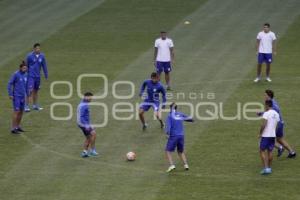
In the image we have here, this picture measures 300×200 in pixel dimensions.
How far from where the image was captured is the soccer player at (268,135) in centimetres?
2302

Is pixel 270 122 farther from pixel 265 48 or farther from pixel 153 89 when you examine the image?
pixel 265 48

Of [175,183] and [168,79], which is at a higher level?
[168,79]

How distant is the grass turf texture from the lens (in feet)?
73.6

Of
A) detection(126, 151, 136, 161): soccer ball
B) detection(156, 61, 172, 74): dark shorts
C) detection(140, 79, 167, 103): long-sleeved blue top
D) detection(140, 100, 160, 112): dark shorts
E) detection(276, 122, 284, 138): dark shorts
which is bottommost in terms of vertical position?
detection(126, 151, 136, 161): soccer ball

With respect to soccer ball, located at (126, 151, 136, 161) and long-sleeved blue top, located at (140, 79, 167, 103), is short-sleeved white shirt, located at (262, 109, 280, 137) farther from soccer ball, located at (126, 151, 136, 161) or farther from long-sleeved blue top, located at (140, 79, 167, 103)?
long-sleeved blue top, located at (140, 79, 167, 103)

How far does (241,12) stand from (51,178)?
77.8 feet

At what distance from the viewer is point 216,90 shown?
3200cm

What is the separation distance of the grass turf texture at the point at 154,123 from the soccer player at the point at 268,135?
40 centimetres

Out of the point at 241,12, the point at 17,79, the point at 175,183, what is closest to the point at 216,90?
the point at 17,79

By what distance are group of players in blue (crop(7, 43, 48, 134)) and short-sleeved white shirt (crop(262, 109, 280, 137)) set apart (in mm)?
8339

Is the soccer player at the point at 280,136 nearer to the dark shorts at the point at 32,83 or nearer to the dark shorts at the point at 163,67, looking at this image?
the dark shorts at the point at 163,67

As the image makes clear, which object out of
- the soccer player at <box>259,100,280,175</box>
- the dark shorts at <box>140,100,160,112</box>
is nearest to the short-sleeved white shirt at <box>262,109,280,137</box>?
the soccer player at <box>259,100,280,175</box>

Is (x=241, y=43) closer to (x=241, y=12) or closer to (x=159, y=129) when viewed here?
(x=241, y=12)

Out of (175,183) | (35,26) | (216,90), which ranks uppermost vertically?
(35,26)
